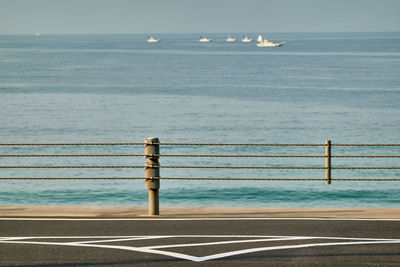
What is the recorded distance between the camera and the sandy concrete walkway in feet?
35.8

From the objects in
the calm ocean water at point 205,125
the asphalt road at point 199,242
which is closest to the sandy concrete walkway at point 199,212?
the asphalt road at point 199,242

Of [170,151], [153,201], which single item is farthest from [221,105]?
[153,201]

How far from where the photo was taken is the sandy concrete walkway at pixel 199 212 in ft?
35.8

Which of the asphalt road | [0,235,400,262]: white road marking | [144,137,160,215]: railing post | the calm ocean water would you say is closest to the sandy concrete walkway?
[144,137,160,215]: railing post

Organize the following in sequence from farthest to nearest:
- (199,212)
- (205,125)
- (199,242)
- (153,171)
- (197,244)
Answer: (205,125) → (199,212) → (153,171) → (199,242) → (197,244)

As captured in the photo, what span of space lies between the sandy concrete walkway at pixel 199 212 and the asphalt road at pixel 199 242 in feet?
1.36

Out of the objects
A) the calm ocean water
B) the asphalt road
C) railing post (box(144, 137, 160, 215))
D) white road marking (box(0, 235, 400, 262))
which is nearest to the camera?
the asphalt road

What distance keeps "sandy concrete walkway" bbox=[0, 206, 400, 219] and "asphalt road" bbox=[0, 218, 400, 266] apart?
16.3 inches

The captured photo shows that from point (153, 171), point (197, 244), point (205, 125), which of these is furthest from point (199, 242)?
point (205, 125)

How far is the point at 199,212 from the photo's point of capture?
36.9ft

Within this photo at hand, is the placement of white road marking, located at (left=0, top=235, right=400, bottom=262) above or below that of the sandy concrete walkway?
below

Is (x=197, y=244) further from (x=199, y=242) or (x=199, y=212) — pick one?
(x=199, y=212)

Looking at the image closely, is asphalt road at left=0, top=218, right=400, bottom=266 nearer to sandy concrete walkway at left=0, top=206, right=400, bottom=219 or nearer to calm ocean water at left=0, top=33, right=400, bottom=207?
sandy concrete walkway at left=0, top=206, right=400, bottom=219

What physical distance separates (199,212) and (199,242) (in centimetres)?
225
